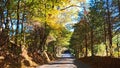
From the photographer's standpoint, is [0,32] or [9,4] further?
[0,32]

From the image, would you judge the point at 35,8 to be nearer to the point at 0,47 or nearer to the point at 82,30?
the point at 0,47

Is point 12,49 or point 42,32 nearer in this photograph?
point 12,49

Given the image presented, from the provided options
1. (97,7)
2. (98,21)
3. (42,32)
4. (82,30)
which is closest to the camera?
(97,7)

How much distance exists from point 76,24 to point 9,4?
165 ft

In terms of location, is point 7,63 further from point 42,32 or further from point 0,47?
point 42,32

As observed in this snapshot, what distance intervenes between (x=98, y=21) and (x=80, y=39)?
29.9 m

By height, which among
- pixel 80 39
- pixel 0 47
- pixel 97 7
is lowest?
pixel 80 39

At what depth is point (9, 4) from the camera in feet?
74.4

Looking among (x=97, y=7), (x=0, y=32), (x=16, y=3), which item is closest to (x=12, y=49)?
(x=0, y=32)

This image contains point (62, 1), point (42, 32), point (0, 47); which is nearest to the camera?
point (62, 1)

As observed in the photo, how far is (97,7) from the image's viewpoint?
4669 centimetres

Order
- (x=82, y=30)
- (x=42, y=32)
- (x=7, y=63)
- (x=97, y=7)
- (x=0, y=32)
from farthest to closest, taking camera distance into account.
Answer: (x=82, y=30)
(x=42, y=32)
(x=97, y=7)
(x=0, y=32)
(x=7, y=63)

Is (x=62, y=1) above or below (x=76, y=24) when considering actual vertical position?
above

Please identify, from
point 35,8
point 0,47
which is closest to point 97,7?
point 0,47
